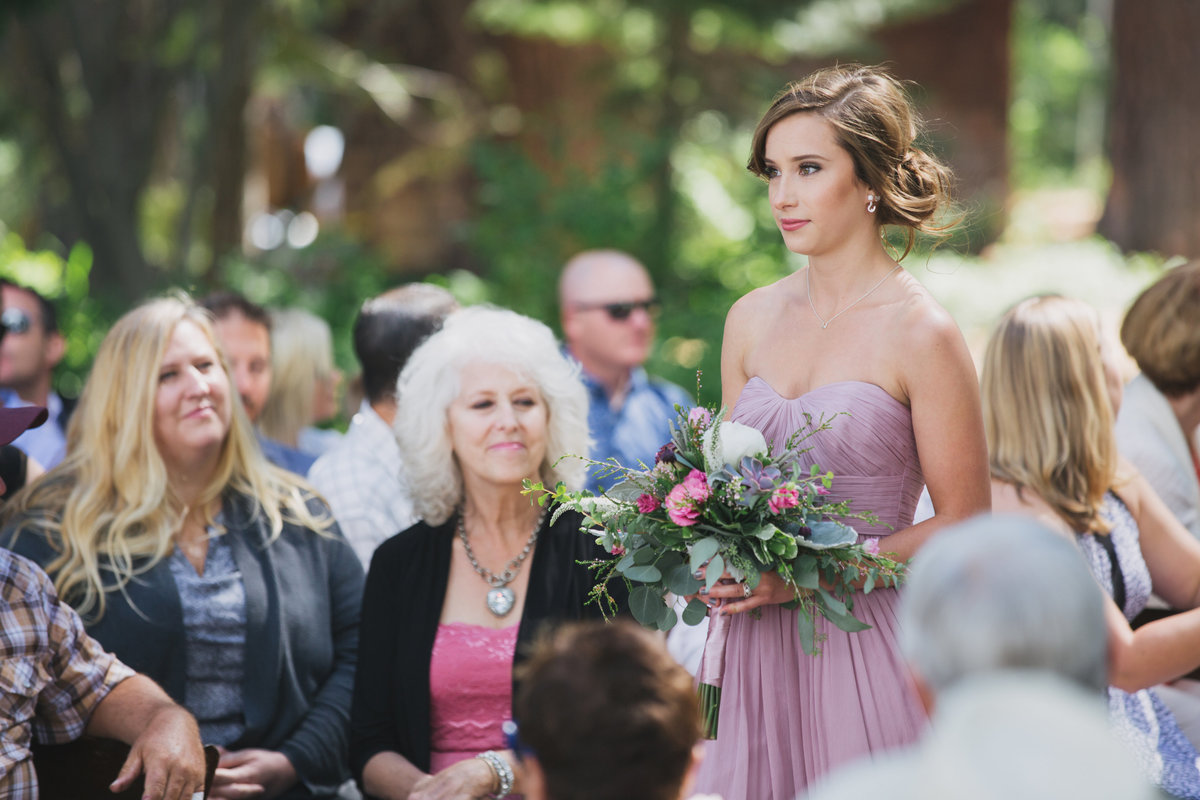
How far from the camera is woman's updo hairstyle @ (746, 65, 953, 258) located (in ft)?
9.67

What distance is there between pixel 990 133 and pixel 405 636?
55.2 feet

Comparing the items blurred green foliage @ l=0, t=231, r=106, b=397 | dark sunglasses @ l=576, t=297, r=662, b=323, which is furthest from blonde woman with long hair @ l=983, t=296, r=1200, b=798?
blurred green foliage @ l=0, t=231, r=106, b=397

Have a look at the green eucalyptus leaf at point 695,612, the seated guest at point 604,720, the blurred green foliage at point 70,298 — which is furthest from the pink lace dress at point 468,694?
the blurred green foliage at point 70,298

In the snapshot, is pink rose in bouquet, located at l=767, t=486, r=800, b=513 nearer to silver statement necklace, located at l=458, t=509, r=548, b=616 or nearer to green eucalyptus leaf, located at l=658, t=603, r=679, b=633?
green eucalyptus leaf, located at l=658, t=603, r=679, b=633

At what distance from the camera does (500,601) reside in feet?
12.4

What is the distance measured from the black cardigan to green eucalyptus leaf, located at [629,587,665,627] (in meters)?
0.79

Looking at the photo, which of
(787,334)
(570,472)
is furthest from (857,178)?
(570,472)

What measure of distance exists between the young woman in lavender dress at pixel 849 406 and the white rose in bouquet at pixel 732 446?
0.61ft

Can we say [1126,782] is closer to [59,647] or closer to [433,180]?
[59,647]

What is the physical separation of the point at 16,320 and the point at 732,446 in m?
4.64

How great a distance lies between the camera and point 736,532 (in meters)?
2.73

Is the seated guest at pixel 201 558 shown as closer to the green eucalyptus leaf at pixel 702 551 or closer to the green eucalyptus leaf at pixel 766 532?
the green eucalyptus leaf at pixel 702 551

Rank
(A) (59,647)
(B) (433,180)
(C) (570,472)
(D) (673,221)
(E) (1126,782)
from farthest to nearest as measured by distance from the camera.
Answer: (B) (433,180), (D) (673,221), (C) (570,472), (A) (59,647), (E) (1126,782)

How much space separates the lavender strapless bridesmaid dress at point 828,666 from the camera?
2.86 m
